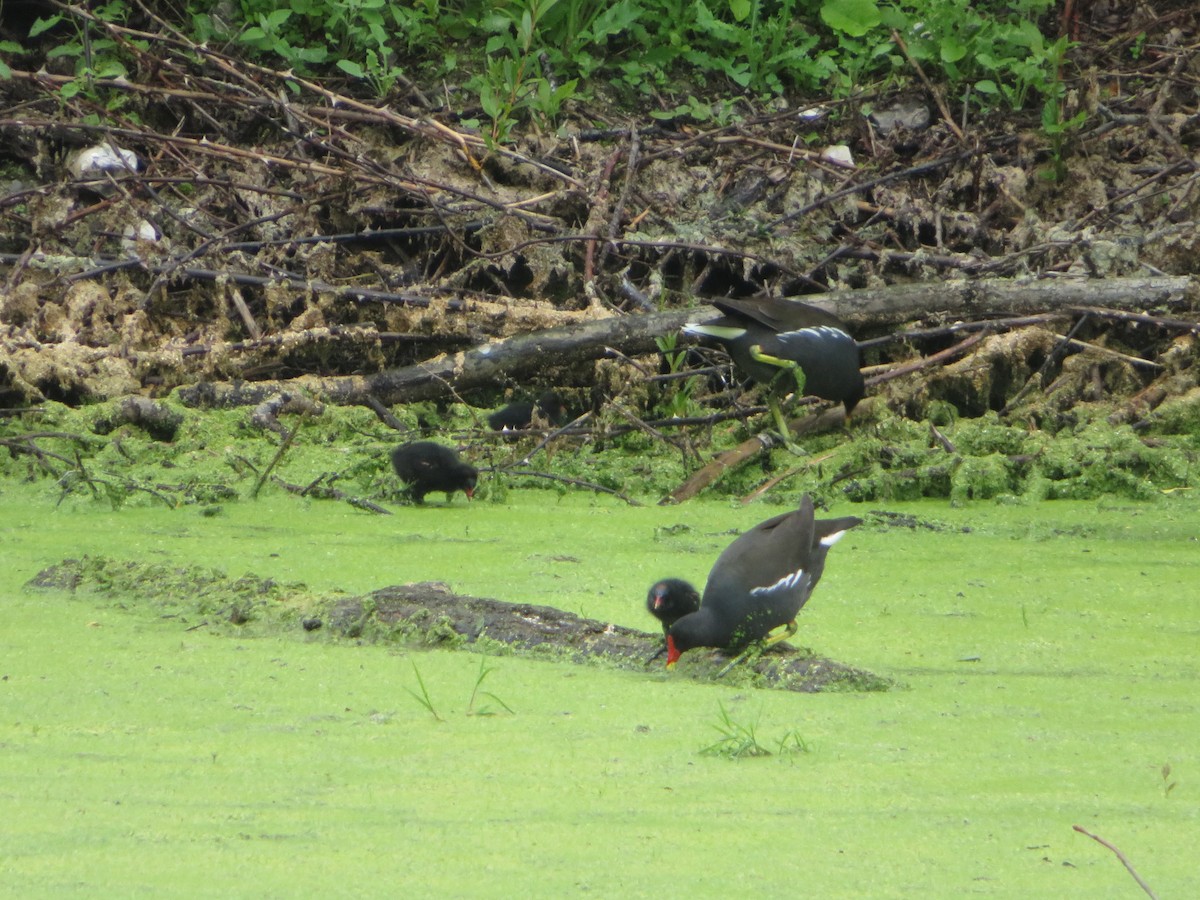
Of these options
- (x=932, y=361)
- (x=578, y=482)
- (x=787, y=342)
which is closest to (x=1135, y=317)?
(x=932, y=361)

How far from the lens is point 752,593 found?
11.5 ft

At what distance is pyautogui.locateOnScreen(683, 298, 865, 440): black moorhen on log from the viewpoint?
19.3ft

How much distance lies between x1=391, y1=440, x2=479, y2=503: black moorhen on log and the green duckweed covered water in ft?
2.43

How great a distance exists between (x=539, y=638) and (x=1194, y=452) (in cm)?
330

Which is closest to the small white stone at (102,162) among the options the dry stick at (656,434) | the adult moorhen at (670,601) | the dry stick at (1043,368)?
the dry stick at (656,434)

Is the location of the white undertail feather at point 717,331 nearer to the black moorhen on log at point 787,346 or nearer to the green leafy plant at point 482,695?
the black moorhen on log at point 787,346

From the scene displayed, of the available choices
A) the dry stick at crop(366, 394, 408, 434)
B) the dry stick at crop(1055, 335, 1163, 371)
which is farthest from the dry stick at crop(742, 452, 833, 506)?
the dry stick at crop(366, 394, 408, 434)

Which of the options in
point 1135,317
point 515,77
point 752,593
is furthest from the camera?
point 515,77

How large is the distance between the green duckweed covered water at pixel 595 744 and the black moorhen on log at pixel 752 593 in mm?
141

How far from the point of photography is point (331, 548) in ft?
15.3

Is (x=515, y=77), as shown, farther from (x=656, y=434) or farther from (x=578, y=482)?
(x=578, y=482)

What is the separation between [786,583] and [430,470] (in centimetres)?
216

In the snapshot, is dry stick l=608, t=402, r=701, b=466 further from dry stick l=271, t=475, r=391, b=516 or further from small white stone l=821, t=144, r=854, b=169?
small white stone l=821, t=144, r=854, b=169

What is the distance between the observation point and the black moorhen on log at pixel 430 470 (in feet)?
17.9
